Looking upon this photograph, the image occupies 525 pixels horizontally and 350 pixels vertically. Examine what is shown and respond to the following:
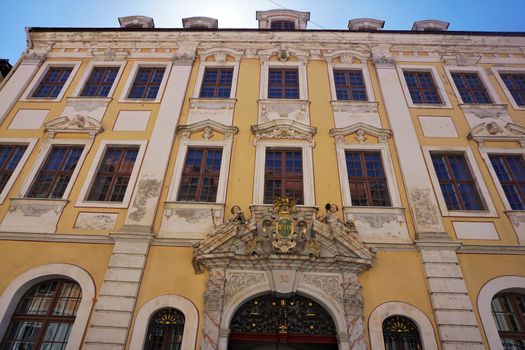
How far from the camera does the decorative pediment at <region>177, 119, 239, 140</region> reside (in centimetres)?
1111

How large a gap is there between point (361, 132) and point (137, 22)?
11257mm

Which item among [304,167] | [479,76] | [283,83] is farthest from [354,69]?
[304,167]

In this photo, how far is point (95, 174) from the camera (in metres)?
10.3

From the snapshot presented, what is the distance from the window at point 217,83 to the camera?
1260cm

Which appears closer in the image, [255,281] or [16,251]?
[255,281]

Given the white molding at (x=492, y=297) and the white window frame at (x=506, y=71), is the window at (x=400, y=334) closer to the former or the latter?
the white molding at (x=492, y=297)

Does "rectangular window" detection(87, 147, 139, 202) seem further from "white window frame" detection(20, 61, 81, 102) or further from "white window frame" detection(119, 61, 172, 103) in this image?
"white window frame" detection(20, 61, 81, 102)

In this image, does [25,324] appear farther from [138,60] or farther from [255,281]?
[138,60]

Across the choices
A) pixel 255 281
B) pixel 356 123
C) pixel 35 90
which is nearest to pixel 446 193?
pixel 356 123

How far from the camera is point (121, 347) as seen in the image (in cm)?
740

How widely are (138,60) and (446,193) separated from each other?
12.0m

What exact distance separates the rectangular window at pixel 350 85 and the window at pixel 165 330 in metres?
8.84

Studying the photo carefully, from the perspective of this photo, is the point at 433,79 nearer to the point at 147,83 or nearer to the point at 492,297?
the point at 492,297

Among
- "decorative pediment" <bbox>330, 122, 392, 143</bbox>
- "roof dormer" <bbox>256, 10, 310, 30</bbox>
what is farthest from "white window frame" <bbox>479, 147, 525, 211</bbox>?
"roof dormer" <bbox>256, 10, 310, 30</bbox>
